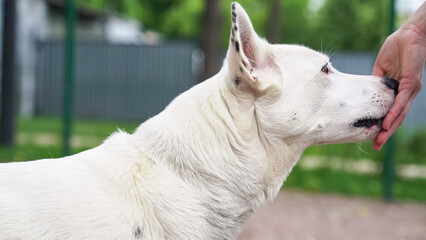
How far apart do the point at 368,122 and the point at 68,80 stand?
20.3ft

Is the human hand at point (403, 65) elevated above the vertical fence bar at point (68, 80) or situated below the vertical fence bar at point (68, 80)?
above

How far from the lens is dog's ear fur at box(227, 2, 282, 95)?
2.47m

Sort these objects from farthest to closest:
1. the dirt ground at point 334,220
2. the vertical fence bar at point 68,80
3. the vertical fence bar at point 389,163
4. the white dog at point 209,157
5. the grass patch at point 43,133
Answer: the grass patch at point 43,133
the vertical fence bar at point 68,80
the vertical fence bar at point 389,163
the dirt ground at point 334,220
the white dog at point 209,157

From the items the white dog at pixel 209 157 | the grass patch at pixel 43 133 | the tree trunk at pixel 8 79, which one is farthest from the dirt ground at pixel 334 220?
the tree trunk at pixel 8 79

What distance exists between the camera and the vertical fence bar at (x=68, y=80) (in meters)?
8.27

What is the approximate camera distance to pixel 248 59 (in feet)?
8.78

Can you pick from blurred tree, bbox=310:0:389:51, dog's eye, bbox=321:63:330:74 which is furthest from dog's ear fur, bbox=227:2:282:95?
blurred tree, bbox=310:0:389:51

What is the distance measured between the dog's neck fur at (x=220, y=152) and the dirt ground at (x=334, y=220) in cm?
339

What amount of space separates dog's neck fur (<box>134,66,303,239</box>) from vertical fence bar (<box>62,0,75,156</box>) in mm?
5856

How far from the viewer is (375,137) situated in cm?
300

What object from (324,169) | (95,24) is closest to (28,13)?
(95,24)

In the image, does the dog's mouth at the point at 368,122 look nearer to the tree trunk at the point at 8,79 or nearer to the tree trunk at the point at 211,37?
the tree trunk at the point at 211,37

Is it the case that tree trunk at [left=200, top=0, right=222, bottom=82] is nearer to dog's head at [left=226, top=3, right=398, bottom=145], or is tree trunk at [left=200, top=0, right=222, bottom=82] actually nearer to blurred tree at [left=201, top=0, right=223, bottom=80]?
blurred tree at [left=201, top=0, right=223, bottom=80]

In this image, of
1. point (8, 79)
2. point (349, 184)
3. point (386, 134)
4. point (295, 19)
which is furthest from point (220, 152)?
point (295, 19)
